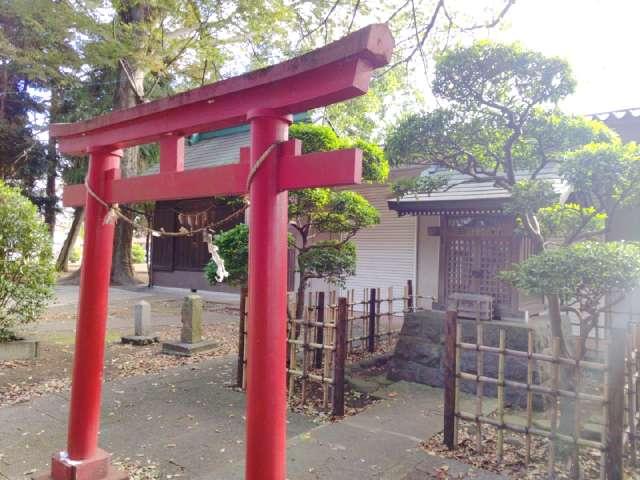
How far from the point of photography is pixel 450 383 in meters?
4.55

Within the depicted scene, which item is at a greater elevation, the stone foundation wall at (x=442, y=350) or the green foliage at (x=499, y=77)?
the green foliage at (x=499, y=77)

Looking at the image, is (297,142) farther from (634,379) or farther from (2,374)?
(2,374)

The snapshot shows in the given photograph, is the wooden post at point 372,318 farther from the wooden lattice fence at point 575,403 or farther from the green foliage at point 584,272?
the green foliage at point 584,272

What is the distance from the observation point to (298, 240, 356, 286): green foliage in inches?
275

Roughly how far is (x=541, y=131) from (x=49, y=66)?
623 inches

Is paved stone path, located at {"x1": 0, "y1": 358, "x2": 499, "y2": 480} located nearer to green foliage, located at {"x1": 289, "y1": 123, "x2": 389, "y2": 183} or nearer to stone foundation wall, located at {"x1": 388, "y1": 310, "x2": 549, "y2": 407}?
stone foundation wall, located at {"x1": 388, "y1": 310, "x2": 549, "y2": 407}

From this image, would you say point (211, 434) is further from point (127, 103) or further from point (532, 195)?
point (127, 103)

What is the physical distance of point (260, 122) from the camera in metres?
2.66

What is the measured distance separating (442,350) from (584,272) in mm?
2772

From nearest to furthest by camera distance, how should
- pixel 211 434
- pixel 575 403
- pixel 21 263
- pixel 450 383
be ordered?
pixel 575 403
pixel 450 383
pixel 211 434
pixel 21 263

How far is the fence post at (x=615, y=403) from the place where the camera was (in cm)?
352

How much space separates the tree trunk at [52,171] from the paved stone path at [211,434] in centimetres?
1521

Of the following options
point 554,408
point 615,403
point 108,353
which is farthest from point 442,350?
point 108,353

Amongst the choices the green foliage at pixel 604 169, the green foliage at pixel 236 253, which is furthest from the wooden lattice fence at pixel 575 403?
the green foliage at pixel 236 253
